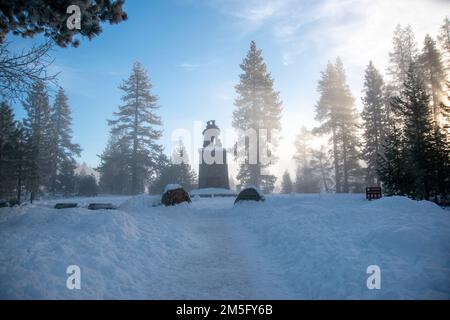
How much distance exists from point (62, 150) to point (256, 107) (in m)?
30.5

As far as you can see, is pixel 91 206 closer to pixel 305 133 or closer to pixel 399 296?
pixel 399 296

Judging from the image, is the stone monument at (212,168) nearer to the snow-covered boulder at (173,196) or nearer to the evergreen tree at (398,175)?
the snow-covered boulder at (173,196)

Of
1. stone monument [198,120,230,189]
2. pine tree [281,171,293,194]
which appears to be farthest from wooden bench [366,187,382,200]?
pine tree [281,171,293,194]

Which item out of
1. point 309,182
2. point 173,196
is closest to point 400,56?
point 309,182

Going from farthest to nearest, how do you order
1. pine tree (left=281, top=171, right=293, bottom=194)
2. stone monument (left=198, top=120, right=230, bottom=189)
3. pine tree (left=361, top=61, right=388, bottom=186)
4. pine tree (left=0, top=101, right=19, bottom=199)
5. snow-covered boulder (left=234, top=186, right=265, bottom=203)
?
1. pine tree (left=281, top=171, right=293, bottom=194)
2. pine tree (left=361, top=61, right=388, bottom=186)
3. stone monument (left=198, top=120, right=230, bottom=189)
4. pine tree (left=0, top=101, right=19, bottom=199)
5. snow-covered boulder (left=234, top=186, right=265, bottom=203)

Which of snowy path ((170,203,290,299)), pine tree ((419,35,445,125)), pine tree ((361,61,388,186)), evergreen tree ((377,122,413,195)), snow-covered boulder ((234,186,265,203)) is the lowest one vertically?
snowy path ((170,203,290,299))

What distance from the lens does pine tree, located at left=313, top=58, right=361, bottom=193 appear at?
34.0 m

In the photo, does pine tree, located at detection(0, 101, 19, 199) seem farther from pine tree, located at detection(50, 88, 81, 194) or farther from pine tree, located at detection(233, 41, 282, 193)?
→ pine tree, located at detection(233, 41, 282, 193)

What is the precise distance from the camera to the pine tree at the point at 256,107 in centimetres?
3497

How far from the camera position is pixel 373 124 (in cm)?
3378

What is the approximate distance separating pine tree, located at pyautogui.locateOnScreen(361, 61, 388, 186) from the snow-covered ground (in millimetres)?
24937

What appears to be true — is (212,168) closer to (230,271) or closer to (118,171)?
(118,171)

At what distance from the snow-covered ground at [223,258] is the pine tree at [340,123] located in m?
24.8
